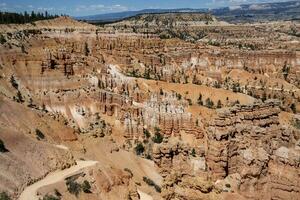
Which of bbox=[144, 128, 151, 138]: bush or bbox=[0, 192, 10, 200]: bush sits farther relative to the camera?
bbox=[144, 128, 151, 138]: bush

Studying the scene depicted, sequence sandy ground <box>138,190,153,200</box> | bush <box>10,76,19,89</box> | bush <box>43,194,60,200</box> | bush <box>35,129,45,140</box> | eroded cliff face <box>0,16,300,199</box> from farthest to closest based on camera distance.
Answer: bush <box>10,76,19,89</box>, bush <box>35,129,45,140</box>, sandy ground <box>138,190,153,200</box>, bush <box>43,194,60,200</box>, eroded cliff face <box>0,16,300,199</box>

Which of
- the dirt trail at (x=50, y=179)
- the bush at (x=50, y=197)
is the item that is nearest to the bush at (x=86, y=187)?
the dirt trail at (x=50, y=179)

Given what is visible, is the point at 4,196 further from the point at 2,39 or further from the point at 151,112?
the point at 2,39

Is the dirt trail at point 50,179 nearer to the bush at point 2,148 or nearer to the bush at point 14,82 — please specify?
the bush at point 2,148

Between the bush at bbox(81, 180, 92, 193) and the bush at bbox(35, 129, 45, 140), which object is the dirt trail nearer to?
the bush at bbox(81, 180, 92, 193)

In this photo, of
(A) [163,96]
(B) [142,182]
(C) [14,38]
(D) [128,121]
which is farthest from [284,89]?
(B) [142,182]

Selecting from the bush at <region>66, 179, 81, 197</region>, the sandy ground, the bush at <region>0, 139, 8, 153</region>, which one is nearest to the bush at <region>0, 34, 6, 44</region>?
the bush at <region>0, 139, 8, 153</region>

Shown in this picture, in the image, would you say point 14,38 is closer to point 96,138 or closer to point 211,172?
point 96,138
